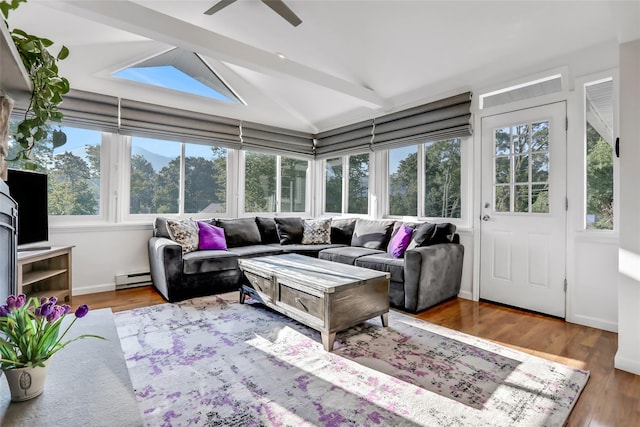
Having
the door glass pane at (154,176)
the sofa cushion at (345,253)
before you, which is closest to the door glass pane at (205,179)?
the door glass pane at (154,176)

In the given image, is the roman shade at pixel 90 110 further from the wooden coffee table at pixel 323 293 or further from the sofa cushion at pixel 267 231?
the wooden coffee table at pixel 323 293

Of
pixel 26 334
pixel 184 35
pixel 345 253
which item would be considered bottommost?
pixel 345 253

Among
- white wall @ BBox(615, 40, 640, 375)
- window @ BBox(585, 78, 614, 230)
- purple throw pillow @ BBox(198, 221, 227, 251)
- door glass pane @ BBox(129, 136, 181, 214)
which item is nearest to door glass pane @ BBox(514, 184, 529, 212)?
window @ BBox(585, 78, 614, 230)

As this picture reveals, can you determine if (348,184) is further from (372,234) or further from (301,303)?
(301,303)

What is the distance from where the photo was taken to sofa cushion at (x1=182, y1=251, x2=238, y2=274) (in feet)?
10.5

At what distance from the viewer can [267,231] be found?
178 inches

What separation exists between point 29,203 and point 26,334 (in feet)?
7.42

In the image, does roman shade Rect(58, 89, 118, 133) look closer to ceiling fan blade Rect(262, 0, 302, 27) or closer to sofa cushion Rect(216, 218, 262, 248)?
sofa cushion Rect(216, 218, 262, 248)

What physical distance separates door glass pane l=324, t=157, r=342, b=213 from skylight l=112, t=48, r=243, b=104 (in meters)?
1.89

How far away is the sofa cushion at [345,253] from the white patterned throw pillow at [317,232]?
49 cm

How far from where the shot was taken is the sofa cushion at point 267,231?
14.8 feet

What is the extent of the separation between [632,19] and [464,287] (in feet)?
8.47

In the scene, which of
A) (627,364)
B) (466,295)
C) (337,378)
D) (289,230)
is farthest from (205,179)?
(627,364)

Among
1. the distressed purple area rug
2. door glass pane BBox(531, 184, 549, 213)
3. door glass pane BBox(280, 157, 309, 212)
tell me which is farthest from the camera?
door glass pane BBox(280, 157, 309, 212)
